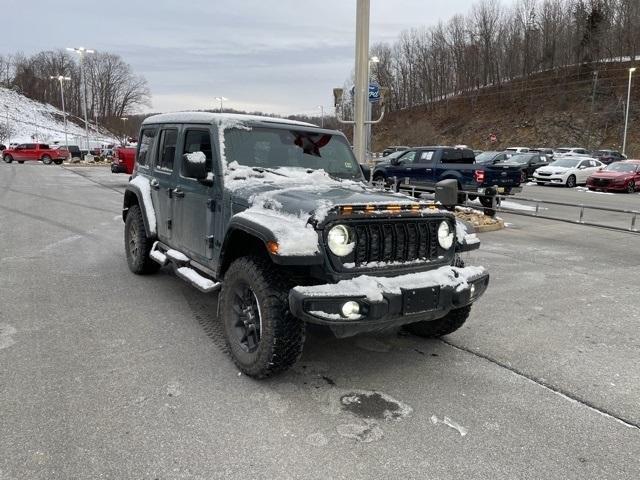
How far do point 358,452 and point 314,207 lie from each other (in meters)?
1.63

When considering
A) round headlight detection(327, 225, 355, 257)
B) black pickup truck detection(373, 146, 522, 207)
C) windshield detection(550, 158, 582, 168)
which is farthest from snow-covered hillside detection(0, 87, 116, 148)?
round headlight detection(327, 225, 355, 257)

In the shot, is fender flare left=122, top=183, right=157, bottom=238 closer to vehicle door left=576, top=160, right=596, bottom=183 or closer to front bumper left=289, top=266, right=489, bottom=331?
front bumper left=289, top=266, right=489, bottom=331

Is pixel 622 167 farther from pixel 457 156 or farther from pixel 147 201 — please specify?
pixel 147 201

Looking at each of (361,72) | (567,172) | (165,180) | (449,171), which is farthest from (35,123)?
(165,180)

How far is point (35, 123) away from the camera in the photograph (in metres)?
95.1

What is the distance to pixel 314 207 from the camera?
3.70m

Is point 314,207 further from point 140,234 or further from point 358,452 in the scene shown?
point 140,234

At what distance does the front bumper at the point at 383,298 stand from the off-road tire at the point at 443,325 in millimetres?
713

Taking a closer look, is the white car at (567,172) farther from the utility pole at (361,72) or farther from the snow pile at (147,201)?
the snow pile at (147,201)

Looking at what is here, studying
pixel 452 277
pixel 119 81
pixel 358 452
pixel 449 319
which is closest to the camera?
pixel 358 452

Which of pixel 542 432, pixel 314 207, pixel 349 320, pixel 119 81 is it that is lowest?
pixel 542 432

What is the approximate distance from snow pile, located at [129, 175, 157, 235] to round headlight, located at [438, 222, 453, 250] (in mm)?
3553

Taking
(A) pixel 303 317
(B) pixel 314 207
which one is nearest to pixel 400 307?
(A) pixel 303 317

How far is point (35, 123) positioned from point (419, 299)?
353 ft
